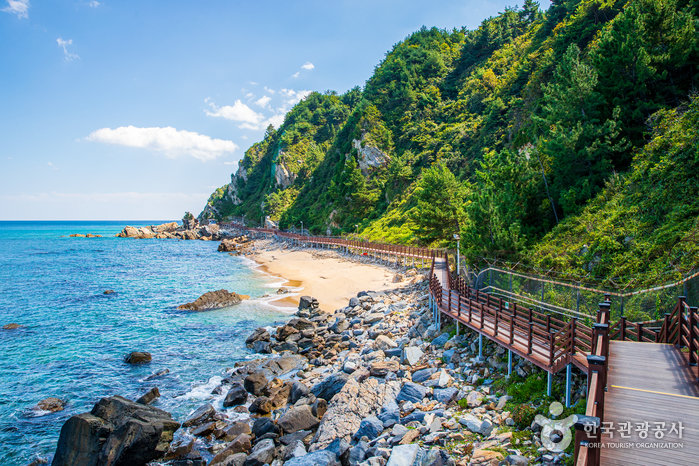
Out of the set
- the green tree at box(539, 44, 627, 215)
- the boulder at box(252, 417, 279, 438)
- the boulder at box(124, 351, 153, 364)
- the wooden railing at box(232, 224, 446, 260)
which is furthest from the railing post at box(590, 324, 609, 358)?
the boulder at box(124, 351, 153, 364)

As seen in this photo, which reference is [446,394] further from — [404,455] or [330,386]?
[330,386]

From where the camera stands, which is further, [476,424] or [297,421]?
[297,421]

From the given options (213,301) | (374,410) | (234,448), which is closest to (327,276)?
(213,301)

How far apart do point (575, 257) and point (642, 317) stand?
637 centimetres

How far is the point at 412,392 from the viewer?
11016 millimetres

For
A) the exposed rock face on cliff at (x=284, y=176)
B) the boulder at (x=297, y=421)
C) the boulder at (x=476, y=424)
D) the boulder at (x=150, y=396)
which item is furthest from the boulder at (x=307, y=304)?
the exposed rock face on cliff at (x=284, y=176)

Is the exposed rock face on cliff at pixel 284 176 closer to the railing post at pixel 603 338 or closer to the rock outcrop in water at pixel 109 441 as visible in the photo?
the rock outcrop in water at pixel 109 441

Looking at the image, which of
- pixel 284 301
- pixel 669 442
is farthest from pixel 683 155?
pixel 284 301

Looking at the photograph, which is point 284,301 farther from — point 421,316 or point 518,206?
point 518,206

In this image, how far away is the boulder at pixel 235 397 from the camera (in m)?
14.6

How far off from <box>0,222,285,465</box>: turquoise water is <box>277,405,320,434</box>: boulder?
16.2ft

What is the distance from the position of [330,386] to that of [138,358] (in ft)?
40.5

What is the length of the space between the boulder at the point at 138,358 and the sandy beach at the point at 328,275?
40.3 feet

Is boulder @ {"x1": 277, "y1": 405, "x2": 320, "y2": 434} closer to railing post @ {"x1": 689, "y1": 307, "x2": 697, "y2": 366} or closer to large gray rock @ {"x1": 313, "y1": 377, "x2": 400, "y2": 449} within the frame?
large gray rock @ {"x1": 313, "y1": 377, "x2": 400, "y2": 449}
